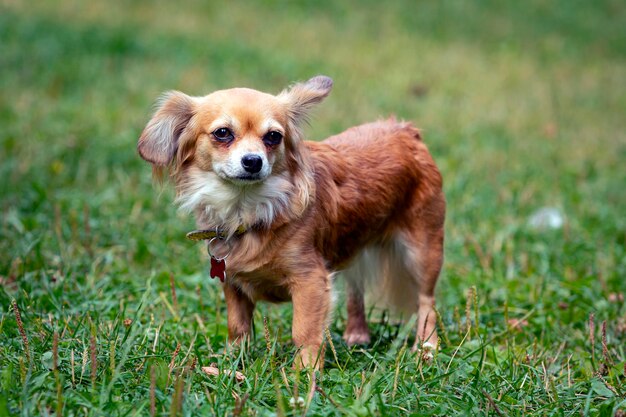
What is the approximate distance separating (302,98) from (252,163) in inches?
23.6

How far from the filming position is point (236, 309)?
3.62m

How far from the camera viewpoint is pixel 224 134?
337 cm

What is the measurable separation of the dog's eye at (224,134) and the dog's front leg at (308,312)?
695mm

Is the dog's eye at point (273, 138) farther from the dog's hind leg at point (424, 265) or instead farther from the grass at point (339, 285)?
the dog's hind leg at point (424, 265)

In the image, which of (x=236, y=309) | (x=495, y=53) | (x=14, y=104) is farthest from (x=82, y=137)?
(x=495, y=53)

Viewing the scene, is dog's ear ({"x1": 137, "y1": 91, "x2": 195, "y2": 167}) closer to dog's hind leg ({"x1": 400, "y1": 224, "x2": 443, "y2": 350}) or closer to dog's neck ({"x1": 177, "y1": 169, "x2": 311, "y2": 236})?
dog's neck ({"x1": 177, "y1": 169, "x2": 311, "y2": 236})

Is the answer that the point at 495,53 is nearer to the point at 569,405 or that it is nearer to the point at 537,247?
the point at 537,247

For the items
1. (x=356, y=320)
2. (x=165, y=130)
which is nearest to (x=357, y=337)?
(x=356, y=320)

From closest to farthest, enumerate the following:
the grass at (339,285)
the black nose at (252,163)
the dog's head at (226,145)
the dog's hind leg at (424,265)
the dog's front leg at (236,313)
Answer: the grass at (339,285), the black nose at (252,163), the dog's head at (226,145), the dog's front leg at (236,313), the dog's hind leg at (424,265)

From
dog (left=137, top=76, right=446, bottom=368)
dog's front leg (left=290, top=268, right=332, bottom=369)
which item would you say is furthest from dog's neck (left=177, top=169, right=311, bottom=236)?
dog's front leg (left=290, top=268, right=332, bottom=369)

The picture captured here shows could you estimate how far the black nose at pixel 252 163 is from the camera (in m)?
3.22

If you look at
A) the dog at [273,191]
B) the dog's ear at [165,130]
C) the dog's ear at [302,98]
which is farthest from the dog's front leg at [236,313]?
the dog's ear at [302,98]

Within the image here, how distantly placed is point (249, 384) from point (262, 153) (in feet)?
3.21

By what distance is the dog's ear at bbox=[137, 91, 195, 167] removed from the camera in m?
3.48
